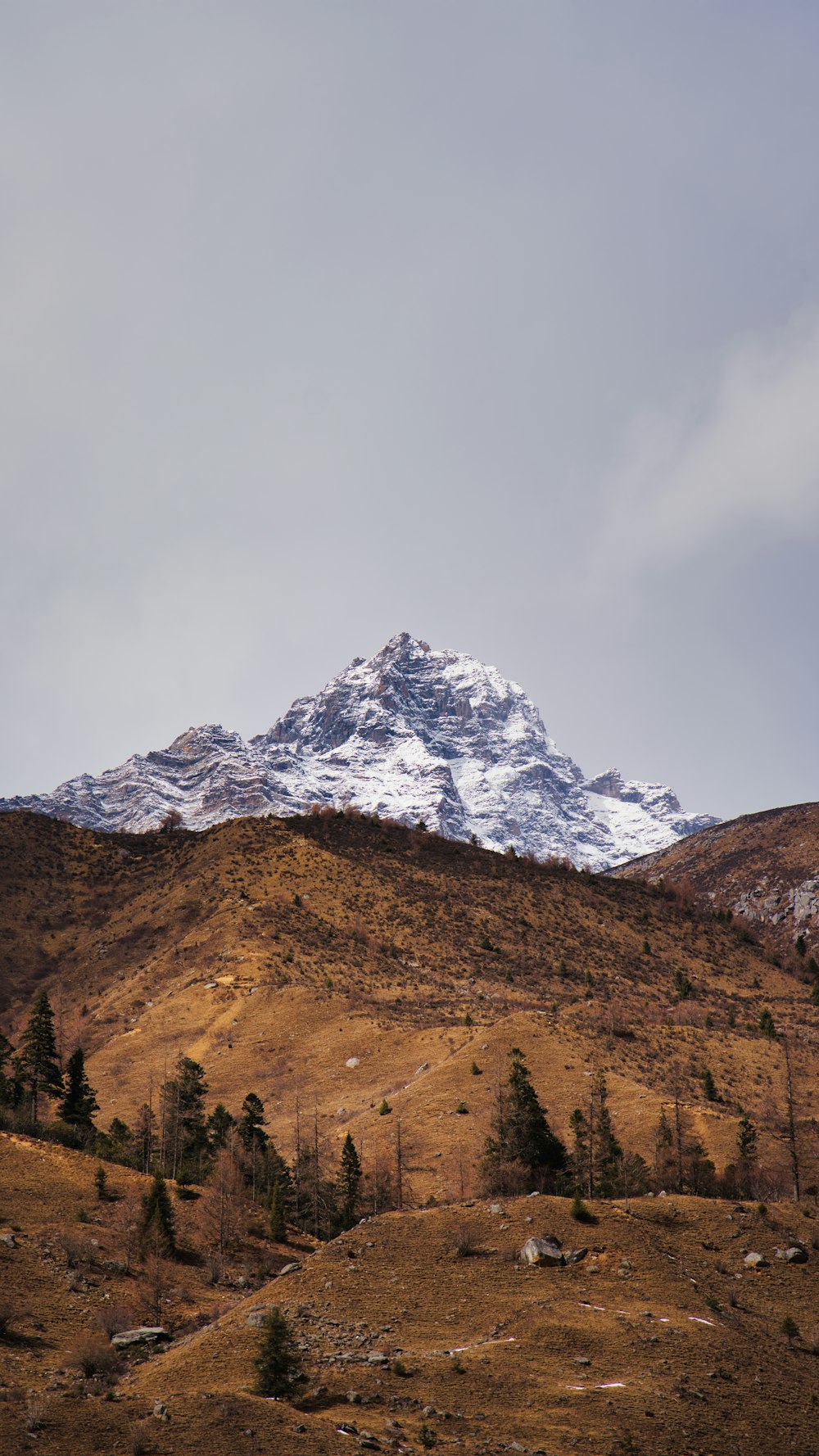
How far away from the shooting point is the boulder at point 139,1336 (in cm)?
3450

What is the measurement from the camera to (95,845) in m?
163

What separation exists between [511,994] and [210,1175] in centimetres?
4983

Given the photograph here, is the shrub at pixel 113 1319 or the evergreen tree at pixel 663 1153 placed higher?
the evergreen tree at pixel 663 1153

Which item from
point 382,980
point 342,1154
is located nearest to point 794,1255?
point 342,1154

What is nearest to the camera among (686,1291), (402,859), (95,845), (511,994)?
(686,1291)

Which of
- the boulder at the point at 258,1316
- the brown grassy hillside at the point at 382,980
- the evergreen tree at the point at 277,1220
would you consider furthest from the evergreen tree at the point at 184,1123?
the boulder at the point at 258,1316

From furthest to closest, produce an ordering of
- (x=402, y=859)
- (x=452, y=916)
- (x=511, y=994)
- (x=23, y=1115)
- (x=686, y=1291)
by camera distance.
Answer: (x=402, y=859) → (x=452, y=916) → (x=511, y=994) → (x=23, y=1115) → (x=686, y=1291)

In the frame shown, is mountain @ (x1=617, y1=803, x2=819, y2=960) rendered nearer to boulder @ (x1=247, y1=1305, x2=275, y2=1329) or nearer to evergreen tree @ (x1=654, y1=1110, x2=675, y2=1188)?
evergreen tree @ (x1=654, y1=1110, x2=675, y2=1188)

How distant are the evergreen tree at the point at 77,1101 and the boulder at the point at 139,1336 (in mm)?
29496

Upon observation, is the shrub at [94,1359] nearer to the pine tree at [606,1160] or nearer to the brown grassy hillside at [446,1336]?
the brown grassy hillside at [446,1336]

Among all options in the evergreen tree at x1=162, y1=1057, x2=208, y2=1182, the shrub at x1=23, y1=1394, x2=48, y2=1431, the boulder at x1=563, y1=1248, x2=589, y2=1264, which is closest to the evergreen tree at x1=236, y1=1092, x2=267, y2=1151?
the evergreen tree at x1=162, y1=1057, x2=208, y2=1182

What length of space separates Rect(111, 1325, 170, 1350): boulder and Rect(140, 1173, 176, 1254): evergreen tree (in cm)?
734

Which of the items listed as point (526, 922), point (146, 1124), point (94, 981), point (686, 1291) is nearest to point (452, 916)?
point (526, 922)

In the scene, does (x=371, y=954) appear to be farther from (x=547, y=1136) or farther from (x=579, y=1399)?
(x=579, y=1399)
